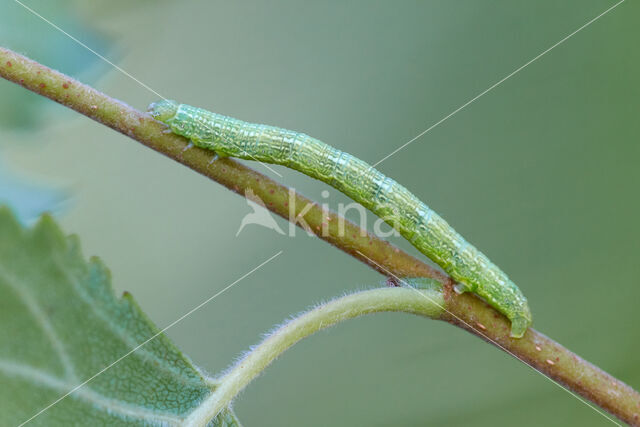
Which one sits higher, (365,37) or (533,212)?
(365,37)

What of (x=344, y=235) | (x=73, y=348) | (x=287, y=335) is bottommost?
(x=73, y=348)

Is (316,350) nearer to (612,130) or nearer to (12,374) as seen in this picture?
(612,130)

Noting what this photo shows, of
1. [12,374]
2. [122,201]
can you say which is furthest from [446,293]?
[122,201]

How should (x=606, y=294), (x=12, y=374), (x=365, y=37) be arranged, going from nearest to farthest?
(x=12, y=374) → (x=606, y=294) → (x=365, y=37)

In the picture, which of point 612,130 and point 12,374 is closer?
point 12,374

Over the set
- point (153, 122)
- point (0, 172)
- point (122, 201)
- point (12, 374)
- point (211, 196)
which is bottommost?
point (12, 374)

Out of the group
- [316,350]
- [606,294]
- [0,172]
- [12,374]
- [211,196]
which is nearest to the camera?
[12,374]

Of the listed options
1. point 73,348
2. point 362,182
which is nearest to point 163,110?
point 362,182

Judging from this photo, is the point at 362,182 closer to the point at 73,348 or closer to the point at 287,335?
the point at 287,335
